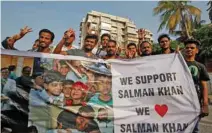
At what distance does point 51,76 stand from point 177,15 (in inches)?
1021

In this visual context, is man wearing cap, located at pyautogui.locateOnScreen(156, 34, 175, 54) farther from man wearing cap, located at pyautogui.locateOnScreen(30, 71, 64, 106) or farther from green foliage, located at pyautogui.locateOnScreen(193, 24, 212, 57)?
green foliage, located at pyautogui.locateOnScreen(193, 24, 212, 57)

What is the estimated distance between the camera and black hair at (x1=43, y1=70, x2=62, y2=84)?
13.2ft

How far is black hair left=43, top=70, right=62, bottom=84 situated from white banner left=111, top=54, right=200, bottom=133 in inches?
29.6

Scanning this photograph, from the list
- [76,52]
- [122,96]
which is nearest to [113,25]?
[76,52]

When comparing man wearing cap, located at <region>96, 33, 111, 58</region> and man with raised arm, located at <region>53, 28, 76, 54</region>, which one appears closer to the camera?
man with raised arm, located at <region>53, 28, 76, 54</region>

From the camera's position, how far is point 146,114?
13.6ft

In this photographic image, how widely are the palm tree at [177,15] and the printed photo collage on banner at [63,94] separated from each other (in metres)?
25.1

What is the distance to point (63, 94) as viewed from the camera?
407cm

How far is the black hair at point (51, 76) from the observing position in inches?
158

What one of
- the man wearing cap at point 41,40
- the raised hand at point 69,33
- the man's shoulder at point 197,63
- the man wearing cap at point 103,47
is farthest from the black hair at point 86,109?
the man's shoulder at point 197,63

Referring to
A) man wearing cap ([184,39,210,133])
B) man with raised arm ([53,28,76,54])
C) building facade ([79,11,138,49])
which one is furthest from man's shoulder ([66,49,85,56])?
building facade ([79,11,138,49])

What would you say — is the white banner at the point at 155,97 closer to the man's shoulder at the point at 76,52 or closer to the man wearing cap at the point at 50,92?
the man's shoulder at the point at 76,52

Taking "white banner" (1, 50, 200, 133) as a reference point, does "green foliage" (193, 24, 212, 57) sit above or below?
above

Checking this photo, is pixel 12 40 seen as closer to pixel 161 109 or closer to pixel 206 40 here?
pixel 161 109
